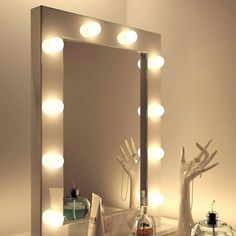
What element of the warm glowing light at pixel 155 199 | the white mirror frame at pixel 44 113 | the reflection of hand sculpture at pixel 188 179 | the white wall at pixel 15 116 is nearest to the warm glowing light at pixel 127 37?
the white mirror frame at pixel 44 113

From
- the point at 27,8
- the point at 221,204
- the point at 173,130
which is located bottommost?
the point at 221,204

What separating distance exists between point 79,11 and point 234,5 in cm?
54

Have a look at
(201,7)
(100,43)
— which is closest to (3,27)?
(100,43)

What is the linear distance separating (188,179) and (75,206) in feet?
1.24

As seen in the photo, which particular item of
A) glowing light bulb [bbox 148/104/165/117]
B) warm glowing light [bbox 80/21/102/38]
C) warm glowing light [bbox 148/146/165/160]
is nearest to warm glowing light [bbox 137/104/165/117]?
glowing light bulb [bbox 148/104/165/117]

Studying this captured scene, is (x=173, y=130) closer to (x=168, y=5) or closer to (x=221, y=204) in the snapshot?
(x=221, y=204)

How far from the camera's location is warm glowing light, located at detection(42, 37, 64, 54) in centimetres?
116

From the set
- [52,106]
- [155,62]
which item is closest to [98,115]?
[52,106]

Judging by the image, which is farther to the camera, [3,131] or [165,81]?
[165,81]

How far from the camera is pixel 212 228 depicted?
4.07 ft

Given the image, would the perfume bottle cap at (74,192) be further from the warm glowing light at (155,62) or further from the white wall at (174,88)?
the warm glowing light at (155,62)

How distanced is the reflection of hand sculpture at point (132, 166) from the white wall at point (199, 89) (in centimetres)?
19

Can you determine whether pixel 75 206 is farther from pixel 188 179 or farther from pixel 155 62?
pixel 155 62

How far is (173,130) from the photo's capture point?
157 centimetres
